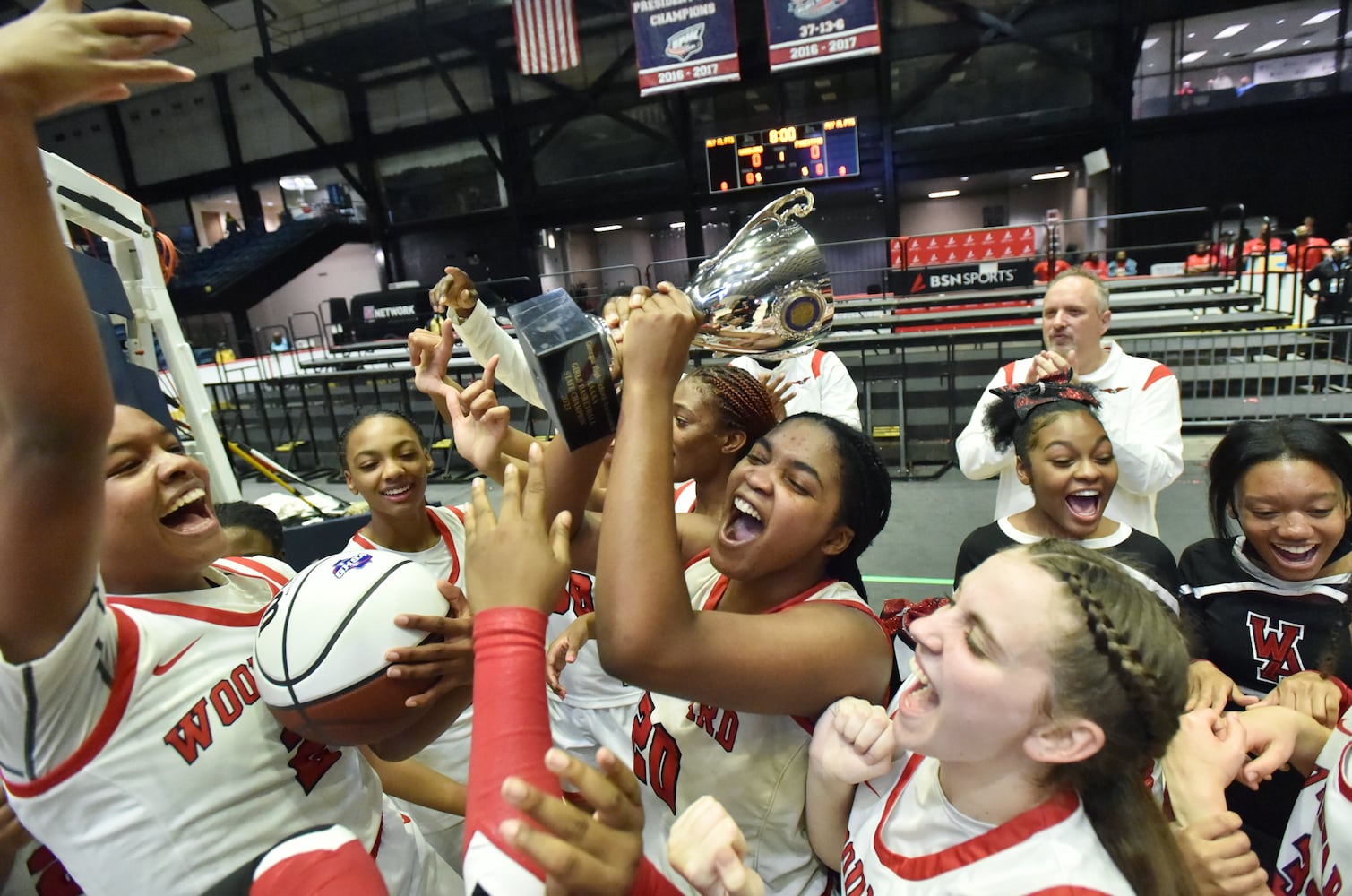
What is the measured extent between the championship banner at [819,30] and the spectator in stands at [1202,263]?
17.5ft

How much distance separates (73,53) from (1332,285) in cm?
A: 1188

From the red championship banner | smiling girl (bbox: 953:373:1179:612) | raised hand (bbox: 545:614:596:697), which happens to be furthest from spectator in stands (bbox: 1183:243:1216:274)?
raised hand (bbox: 545:614:596:697)

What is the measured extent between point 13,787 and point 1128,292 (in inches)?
443

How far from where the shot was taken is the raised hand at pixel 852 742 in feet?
3.80

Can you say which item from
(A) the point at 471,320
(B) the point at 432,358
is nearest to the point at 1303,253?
(A) the point at 471,320

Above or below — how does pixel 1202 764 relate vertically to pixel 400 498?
below

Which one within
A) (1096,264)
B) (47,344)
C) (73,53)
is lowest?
(1096,264)

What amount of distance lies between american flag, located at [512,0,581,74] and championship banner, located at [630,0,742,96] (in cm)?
146

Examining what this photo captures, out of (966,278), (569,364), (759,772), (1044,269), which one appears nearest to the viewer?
(569,364)

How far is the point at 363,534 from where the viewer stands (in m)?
2.61

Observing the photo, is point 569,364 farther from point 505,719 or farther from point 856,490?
point 856,490

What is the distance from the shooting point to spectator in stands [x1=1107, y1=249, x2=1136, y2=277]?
11062 mm

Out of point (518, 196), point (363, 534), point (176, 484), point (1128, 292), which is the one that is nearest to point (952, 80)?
point (1128, 292)

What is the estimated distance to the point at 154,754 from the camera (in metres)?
1.08
